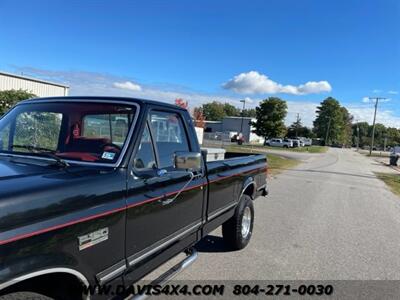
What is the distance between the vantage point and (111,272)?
2684 mm

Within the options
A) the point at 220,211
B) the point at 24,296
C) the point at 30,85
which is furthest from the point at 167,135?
the point at 30,85

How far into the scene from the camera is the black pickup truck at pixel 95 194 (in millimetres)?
2094

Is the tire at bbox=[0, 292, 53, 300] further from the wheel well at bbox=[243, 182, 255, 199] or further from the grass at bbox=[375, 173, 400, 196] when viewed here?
the grass at bbox=[375, 173, 400, 196]

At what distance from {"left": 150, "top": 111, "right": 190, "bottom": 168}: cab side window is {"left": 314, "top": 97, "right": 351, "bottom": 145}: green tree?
394ft

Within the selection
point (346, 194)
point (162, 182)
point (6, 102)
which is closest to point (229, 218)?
point (162, 182)

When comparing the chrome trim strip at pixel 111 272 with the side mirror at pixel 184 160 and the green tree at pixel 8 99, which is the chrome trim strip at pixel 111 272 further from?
the green tree at pixel 8 99

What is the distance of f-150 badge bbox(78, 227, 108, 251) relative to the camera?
2.38m

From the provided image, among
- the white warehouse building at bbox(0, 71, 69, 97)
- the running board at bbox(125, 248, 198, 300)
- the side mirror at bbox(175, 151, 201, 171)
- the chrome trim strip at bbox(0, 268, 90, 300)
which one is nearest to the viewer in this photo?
the chrome trim strip at bbox(0, 268, 90, 300)

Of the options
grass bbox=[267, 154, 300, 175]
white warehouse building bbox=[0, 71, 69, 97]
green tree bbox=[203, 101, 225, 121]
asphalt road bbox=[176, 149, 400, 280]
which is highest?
green tree bbox=[203, 101, 225, 121]

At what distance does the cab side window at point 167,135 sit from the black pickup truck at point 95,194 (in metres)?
0.01

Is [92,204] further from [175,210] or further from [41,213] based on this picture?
[175,210]

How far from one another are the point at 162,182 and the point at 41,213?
134cm

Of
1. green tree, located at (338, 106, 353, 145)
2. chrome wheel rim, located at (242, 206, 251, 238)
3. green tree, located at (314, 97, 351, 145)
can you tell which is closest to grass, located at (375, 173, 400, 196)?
chrome wheel rim, located at (242, 206, 251, 238)

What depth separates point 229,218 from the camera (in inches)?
208
